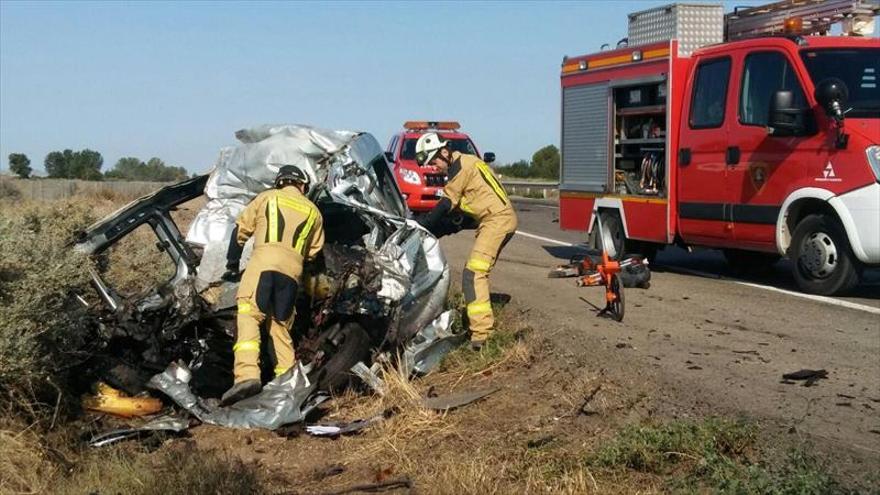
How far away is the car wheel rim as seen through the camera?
1088cm

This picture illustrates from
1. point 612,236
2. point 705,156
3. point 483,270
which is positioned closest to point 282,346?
point 483,270

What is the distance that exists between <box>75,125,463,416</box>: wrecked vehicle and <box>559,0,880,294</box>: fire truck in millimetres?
4184

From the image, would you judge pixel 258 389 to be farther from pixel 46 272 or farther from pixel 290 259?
pixel 46 272

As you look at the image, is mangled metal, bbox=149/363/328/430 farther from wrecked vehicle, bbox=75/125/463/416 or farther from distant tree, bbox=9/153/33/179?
distant tree, bbox=9/153/33/179

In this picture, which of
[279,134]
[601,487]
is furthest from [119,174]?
[601,487]

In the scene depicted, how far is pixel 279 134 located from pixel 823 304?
213 inches

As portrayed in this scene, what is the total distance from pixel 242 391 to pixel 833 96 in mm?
6226

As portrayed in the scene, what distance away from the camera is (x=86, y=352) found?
25.6ft

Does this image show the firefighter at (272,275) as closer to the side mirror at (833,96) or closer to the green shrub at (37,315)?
the green shrub at (37,315)

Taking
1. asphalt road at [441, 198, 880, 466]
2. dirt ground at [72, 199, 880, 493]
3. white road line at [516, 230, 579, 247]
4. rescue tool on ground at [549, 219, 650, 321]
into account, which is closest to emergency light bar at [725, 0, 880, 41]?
asphalt road at [441, 198, 880, 466]

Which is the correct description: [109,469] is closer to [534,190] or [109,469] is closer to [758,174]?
[758,174]

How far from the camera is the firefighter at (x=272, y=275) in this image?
7.62 m

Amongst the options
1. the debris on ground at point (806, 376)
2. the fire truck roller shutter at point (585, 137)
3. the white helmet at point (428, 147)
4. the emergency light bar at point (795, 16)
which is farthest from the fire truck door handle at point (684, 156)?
the debris on ground at point (806, 376)

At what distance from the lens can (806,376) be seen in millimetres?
7496
